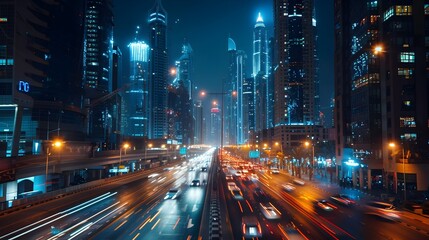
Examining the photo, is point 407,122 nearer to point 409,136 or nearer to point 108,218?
point 409,136

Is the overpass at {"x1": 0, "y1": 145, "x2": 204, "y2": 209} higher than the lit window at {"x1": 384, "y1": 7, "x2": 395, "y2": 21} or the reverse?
the reverse

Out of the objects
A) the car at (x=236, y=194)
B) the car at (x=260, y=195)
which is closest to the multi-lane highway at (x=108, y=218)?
the car at (x=236, y=194)

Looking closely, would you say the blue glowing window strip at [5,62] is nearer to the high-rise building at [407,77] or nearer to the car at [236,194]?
the car at [236,194]

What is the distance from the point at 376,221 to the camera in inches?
1661

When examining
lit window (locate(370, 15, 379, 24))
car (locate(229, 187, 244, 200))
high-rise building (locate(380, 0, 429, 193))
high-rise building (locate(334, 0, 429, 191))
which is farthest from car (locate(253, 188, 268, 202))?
lit window (locate(370, 15, 379, 24))

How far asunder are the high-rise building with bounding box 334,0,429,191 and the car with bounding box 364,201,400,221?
1658 centimetres

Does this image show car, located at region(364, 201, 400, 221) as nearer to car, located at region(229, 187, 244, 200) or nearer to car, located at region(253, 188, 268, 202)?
car, located at region(253, 188, 268, 202)

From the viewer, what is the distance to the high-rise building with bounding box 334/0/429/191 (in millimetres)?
72000

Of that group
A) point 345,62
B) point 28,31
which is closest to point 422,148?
point 345,62

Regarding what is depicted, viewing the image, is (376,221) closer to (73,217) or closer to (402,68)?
(73,217)

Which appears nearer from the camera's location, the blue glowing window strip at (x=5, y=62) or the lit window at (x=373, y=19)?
the lit window at (x=373, y=19)

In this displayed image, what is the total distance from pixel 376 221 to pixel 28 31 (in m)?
105

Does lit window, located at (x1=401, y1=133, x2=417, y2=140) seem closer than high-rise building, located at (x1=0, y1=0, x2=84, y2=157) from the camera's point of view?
Yes

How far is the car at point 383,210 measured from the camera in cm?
4483
